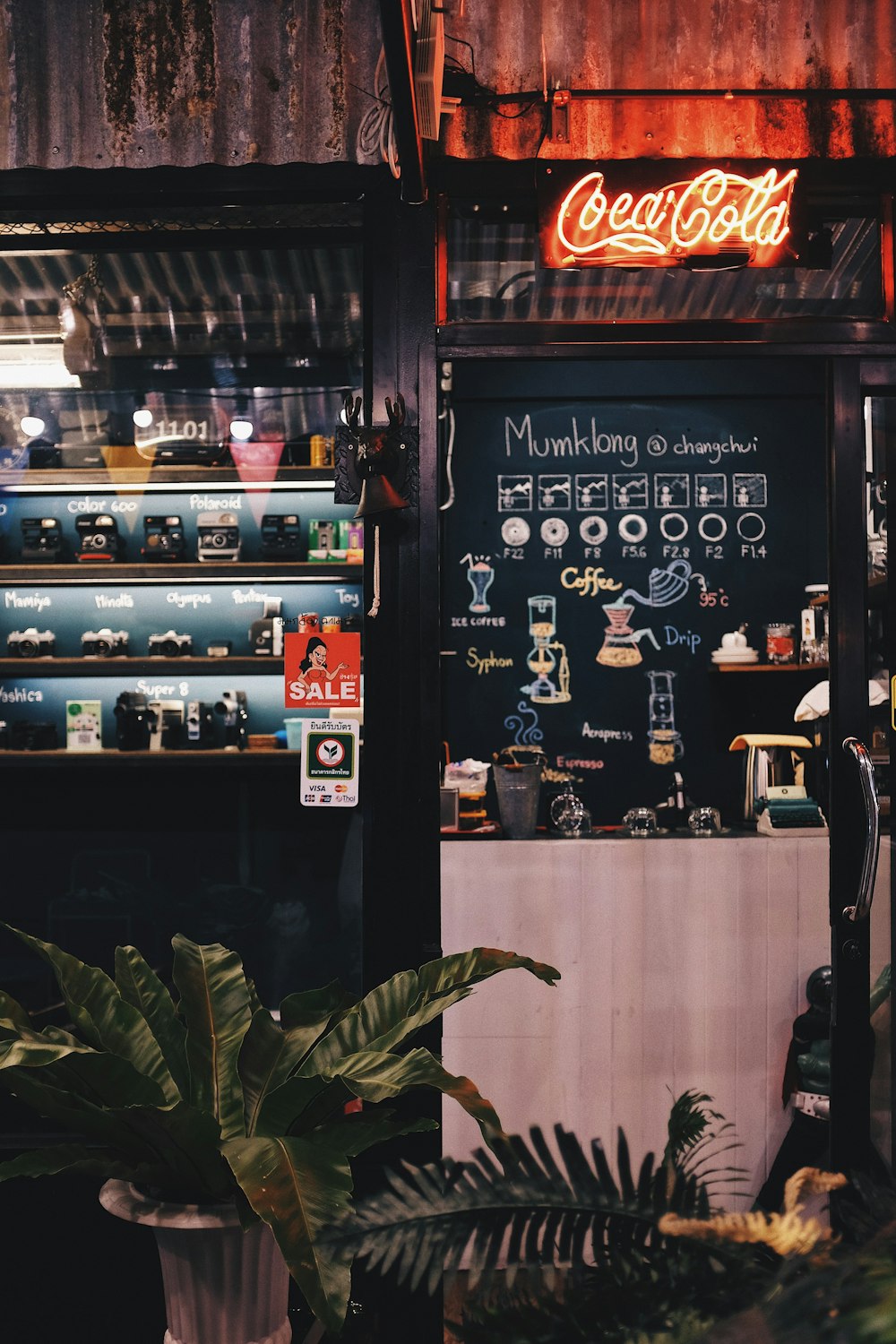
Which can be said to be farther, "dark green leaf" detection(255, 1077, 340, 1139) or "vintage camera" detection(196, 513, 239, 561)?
"vintage camera" detection(196, 513, 239, 561)

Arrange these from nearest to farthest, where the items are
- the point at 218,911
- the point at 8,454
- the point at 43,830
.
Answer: the point at 218,911 → the point at 43,830 → the point at 8,454

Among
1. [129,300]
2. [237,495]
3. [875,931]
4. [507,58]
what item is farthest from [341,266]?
[875,931]

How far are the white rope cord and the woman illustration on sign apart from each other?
0.21m

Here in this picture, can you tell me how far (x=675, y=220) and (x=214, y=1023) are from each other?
2.16 metres

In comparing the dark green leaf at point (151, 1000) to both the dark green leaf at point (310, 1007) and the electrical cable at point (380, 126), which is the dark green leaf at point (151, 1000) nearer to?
the dark green leaf at point (310, 1007)

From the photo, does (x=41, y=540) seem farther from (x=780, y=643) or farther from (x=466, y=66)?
(x=780, y=643)

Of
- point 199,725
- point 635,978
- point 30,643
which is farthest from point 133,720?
point 635,978

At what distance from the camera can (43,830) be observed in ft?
11.9

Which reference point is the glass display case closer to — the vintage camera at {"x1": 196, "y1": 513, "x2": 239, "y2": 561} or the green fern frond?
the vintage camera at {"x1": 196, "y1": 513, "x2": 239, "y2": 561}

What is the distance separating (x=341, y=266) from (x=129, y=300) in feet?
3.60

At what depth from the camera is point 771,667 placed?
4910 mm

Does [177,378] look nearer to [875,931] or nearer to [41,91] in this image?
[41,91]

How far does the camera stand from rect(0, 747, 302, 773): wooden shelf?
3689 mm

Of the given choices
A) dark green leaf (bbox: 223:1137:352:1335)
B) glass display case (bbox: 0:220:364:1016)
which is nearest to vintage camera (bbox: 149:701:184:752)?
glass display case (bbox: 0:220:364:1016)
